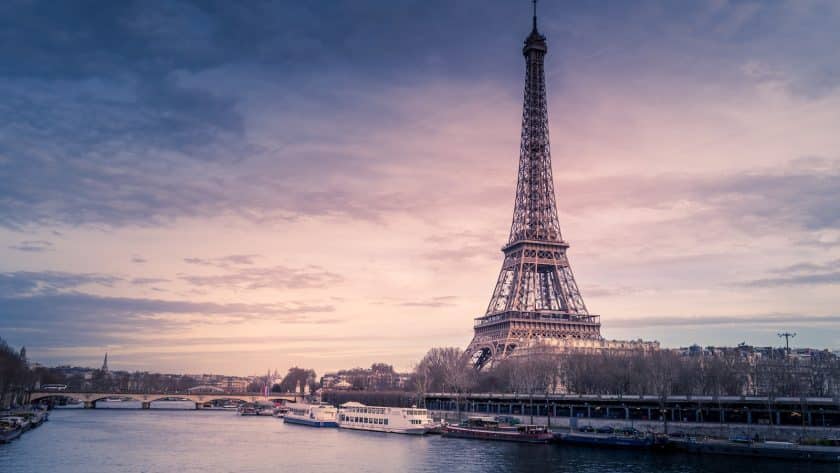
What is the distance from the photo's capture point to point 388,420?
3538 inches

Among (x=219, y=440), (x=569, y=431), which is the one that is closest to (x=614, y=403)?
(x=569, y=431)

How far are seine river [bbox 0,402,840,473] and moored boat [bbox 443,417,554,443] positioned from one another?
271 cm

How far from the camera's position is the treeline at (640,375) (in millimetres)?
83188

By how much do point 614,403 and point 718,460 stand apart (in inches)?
1093

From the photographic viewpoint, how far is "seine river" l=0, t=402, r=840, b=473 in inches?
1966

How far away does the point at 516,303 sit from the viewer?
11356cm

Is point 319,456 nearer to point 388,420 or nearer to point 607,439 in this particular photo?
point 607,439

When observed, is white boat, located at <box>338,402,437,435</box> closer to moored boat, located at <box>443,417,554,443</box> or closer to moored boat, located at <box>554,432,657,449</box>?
moored boat, located at <box>443,417,554,443</box>

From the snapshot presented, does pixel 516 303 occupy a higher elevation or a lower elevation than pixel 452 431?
higher

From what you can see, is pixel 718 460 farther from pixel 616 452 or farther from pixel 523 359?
pixel 523 359

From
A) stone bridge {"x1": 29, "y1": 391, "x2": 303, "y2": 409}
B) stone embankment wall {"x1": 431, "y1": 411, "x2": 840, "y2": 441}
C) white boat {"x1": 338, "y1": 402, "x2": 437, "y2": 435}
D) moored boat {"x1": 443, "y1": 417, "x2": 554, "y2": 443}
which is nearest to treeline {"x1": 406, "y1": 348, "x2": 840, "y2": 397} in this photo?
stone embankment wall {"x1": 431, "y1": 411, "x2": 840, "y2": 441}

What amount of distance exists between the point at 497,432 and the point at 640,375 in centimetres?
2015

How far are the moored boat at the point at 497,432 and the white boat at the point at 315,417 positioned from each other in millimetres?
23929

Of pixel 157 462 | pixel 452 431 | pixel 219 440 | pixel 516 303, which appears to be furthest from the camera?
pixel 516 303
